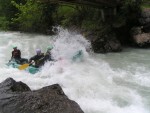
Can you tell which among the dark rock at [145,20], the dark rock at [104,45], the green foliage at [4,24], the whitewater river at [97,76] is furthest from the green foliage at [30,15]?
the dark rock at [145,20]

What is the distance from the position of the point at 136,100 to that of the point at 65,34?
10.7 metres

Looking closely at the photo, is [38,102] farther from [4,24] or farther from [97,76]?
[4,24]

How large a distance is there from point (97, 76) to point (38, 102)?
18.0 feet

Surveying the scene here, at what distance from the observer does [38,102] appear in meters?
6.53

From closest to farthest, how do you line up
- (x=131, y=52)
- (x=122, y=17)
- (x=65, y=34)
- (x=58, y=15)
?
(x=131, y=52) → (x=122, y=17) → (x=65, y=34) → (x=58, y=15)

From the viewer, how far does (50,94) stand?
690cm

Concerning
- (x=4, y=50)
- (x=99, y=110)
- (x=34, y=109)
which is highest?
(x=34, y=109)

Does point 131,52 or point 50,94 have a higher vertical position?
point 50,94

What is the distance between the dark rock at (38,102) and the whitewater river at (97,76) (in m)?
1.61

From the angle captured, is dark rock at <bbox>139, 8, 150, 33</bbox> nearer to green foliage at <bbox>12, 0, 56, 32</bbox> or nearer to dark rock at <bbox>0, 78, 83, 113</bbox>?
green foliage at <bbox>12, 0, 56, 32</bbox>

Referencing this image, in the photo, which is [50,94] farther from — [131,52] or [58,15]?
[58,15]

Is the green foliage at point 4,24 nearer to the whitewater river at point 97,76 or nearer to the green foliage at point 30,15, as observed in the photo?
the green foliage at point 30,15

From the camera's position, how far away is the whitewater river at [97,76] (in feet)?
28.8

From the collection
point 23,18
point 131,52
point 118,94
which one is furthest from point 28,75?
point 23,18
